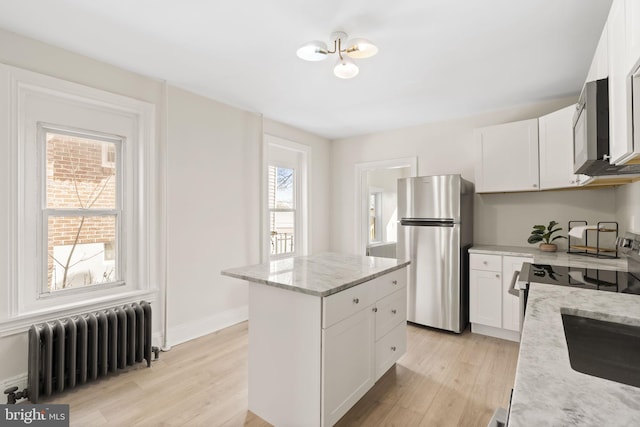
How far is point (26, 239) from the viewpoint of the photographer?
2.21 metres

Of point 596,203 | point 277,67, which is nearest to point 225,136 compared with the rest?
point 277,67

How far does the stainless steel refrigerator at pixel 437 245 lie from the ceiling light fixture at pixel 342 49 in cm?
179

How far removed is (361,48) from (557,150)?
2234 mm

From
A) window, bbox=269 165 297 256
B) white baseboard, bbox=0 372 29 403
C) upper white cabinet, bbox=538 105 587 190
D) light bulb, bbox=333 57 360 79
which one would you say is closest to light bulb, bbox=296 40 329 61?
light bulb, bbox=333 57 360 79

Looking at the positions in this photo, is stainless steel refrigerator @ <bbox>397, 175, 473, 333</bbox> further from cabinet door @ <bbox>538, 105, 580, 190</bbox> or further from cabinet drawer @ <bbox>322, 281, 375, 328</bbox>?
cabinet drawer @ <bbox>322, 281, 375, 328</bbox>

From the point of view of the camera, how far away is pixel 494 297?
319 centimetres

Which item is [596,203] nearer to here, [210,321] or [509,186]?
[509,186]

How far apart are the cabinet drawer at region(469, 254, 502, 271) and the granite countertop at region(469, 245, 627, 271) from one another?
0.16 feet

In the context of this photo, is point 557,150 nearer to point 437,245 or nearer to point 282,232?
point 437,245

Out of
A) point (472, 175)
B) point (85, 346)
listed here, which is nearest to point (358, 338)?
point (85, 346)

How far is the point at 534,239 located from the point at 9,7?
448 centimetres

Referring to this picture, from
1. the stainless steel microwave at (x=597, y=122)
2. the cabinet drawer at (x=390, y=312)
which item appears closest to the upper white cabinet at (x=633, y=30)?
the stainless steel microwave at (x=597, y=122)

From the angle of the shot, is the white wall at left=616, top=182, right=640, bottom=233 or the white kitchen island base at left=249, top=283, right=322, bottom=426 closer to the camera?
the white kitchen island base at left=249, top=283, right=322, bottom=426

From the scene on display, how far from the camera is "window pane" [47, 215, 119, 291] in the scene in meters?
2.40
